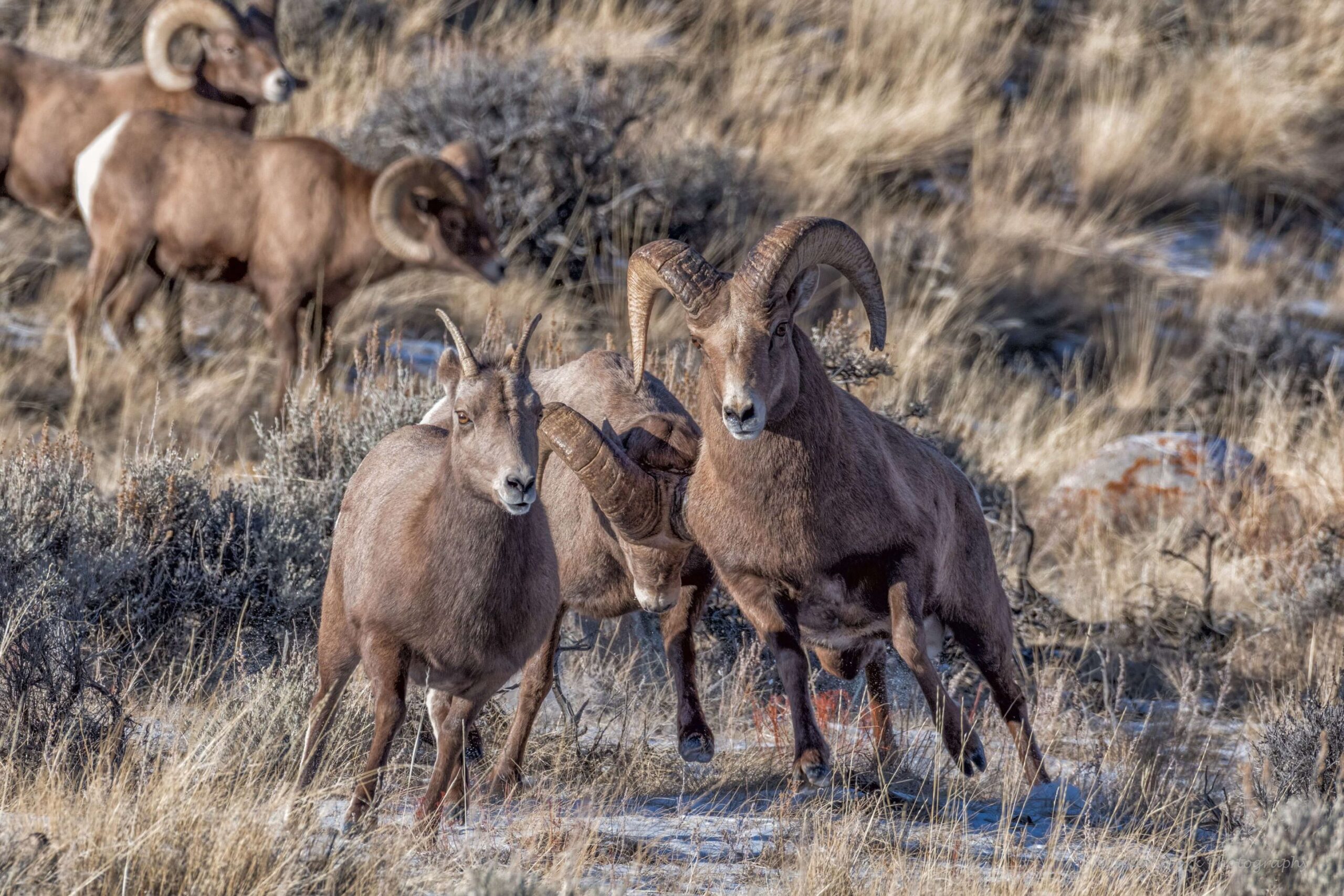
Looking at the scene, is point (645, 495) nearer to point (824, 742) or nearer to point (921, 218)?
point (824, 742)

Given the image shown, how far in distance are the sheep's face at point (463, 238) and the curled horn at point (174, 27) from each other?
2206mm

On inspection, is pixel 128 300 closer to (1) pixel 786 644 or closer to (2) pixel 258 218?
(2) pixel 258 218

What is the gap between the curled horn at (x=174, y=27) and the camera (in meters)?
10.9

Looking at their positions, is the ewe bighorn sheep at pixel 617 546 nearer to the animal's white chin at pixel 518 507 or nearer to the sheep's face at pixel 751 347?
the sheep's face at pixel 751 347

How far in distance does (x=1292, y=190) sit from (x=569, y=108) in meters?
7.39

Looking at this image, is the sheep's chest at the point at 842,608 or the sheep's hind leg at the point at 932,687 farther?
the sheep's chest at the point at 842,608

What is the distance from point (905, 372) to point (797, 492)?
5.96 m

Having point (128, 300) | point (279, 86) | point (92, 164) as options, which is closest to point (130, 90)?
point (279, 86)

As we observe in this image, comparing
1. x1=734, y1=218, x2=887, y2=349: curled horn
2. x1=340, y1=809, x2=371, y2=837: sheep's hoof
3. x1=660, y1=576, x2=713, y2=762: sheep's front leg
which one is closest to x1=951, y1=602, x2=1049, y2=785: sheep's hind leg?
x1=660, y1=576, x2=713, y2=762: sheep's front leg

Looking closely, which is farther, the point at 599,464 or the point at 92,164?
the point at 92,164

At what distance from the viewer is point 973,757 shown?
5094 millimetres

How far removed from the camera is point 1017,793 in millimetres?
5590

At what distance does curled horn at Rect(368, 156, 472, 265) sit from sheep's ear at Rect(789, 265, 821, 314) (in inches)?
194

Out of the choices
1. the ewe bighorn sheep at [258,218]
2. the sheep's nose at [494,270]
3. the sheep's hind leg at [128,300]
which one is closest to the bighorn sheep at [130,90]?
the ewe bighorn sheep at [258,218]
